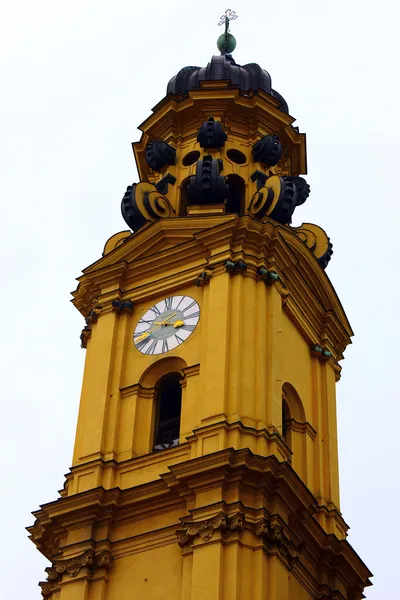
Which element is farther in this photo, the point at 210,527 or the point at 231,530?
the point at 210,527

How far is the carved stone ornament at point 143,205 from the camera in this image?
3052cm

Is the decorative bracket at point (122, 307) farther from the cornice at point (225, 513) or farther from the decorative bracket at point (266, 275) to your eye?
the cornice at point (225, 513)

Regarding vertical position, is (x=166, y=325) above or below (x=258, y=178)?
below

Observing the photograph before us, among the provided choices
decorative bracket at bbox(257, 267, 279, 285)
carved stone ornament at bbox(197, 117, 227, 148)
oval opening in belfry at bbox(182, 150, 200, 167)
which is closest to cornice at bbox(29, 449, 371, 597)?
decorative bracket at bbox(257, 267, 279, 285)

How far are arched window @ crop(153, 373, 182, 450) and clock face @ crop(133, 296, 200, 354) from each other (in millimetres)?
630

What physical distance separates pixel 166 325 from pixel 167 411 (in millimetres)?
1710

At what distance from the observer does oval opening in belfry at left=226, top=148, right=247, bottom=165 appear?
32156 millimetres

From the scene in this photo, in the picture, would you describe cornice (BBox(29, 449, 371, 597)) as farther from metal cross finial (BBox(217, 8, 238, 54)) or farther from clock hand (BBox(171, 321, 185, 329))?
metal cross finial (BBox(217, 8, 238, 54))

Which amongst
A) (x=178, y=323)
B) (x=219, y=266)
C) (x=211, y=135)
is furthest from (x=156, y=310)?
(x=211, y=135)

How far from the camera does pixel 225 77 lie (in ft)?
111

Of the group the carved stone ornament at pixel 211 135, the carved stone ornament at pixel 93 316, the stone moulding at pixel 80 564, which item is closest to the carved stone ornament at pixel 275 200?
the carved stone ornament at pixel 211 135

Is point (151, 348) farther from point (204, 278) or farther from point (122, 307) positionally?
point (204, 278)

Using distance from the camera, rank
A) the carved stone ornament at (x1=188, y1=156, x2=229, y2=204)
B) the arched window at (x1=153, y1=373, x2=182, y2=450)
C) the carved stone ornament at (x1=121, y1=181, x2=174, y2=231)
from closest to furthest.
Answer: the arched window at (x1=153, y1=373, x2=182, y2=450)
the carved stone ornament at (x1=188, y1=156, x2=229, y2=204)
the carved stone ornament at (x1=121, y1=181, x2=174, y2=231)

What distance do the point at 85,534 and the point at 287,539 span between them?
358 centimetres
